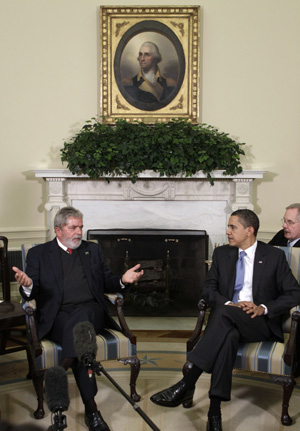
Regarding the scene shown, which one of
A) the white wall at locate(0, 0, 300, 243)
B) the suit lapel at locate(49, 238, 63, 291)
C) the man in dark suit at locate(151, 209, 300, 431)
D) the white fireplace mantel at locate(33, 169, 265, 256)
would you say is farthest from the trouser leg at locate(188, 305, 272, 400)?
the white wall at locate(0, 0, 300, 243)

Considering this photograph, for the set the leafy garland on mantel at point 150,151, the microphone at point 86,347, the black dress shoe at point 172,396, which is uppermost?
the leafy garland on mantel at point 150,151

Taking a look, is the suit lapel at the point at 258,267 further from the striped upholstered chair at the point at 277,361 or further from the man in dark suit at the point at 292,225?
the man in dark suit at the point at 292,225

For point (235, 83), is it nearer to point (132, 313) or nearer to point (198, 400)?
point (132, 313)

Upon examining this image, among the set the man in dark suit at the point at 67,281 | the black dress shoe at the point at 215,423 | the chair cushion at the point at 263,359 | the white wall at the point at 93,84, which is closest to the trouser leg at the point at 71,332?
the man in dark suit at the point at 67,281

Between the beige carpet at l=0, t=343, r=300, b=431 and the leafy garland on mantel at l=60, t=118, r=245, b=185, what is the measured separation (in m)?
2.30

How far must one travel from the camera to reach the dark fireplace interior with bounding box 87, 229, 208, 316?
558 cm

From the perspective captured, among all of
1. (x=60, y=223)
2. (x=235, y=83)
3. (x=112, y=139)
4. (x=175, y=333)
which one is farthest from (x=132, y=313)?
(x=235, y=83)

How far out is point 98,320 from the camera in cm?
340

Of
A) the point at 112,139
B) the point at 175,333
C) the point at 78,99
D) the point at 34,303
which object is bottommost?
the point at 175,333

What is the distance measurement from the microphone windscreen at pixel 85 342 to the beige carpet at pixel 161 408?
1.61 metres

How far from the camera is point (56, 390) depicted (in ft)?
5.18

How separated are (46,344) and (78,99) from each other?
12.1 feet

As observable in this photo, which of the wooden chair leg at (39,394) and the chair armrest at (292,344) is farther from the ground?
the chair armrest at (292,344)

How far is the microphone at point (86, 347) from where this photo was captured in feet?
5.30
